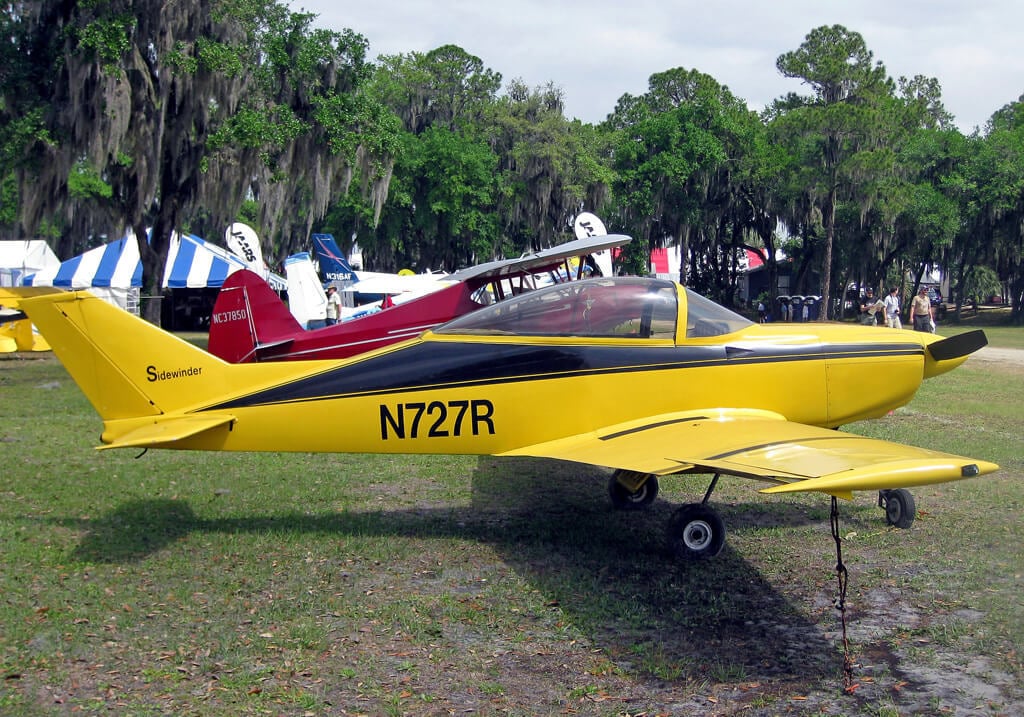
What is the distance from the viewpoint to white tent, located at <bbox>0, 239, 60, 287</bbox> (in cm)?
3212

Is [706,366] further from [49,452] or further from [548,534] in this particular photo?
[49,452]

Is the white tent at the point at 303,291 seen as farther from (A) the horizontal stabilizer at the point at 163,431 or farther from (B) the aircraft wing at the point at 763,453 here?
(B) the aircraft wing at the point at 763,453

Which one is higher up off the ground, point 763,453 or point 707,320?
point 707,320

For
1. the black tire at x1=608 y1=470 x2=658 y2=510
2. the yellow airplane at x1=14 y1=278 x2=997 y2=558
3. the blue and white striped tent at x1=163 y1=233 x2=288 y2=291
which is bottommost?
the black tire at x1=608 y1=470 x2=658 y2=510

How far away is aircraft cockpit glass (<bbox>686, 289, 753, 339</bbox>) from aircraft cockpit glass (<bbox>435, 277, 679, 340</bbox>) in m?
0.14

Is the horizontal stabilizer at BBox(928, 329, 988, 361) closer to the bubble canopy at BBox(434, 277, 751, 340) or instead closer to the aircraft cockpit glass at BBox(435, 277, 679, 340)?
the bubble canopy at BBox(434, 277, 751, 340)

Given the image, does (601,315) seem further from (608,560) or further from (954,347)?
(954,347)

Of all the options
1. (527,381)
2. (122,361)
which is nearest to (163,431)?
(122,361)

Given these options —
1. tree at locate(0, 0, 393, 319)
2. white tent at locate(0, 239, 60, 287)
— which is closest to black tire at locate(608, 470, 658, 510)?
tree at locate(0, 0, 393, 319)

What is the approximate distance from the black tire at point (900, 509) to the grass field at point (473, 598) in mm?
174

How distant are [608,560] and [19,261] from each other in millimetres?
33200

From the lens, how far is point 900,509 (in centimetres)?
707

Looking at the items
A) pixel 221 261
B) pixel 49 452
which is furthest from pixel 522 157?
pixel 49 452

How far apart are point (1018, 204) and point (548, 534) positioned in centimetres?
5078
